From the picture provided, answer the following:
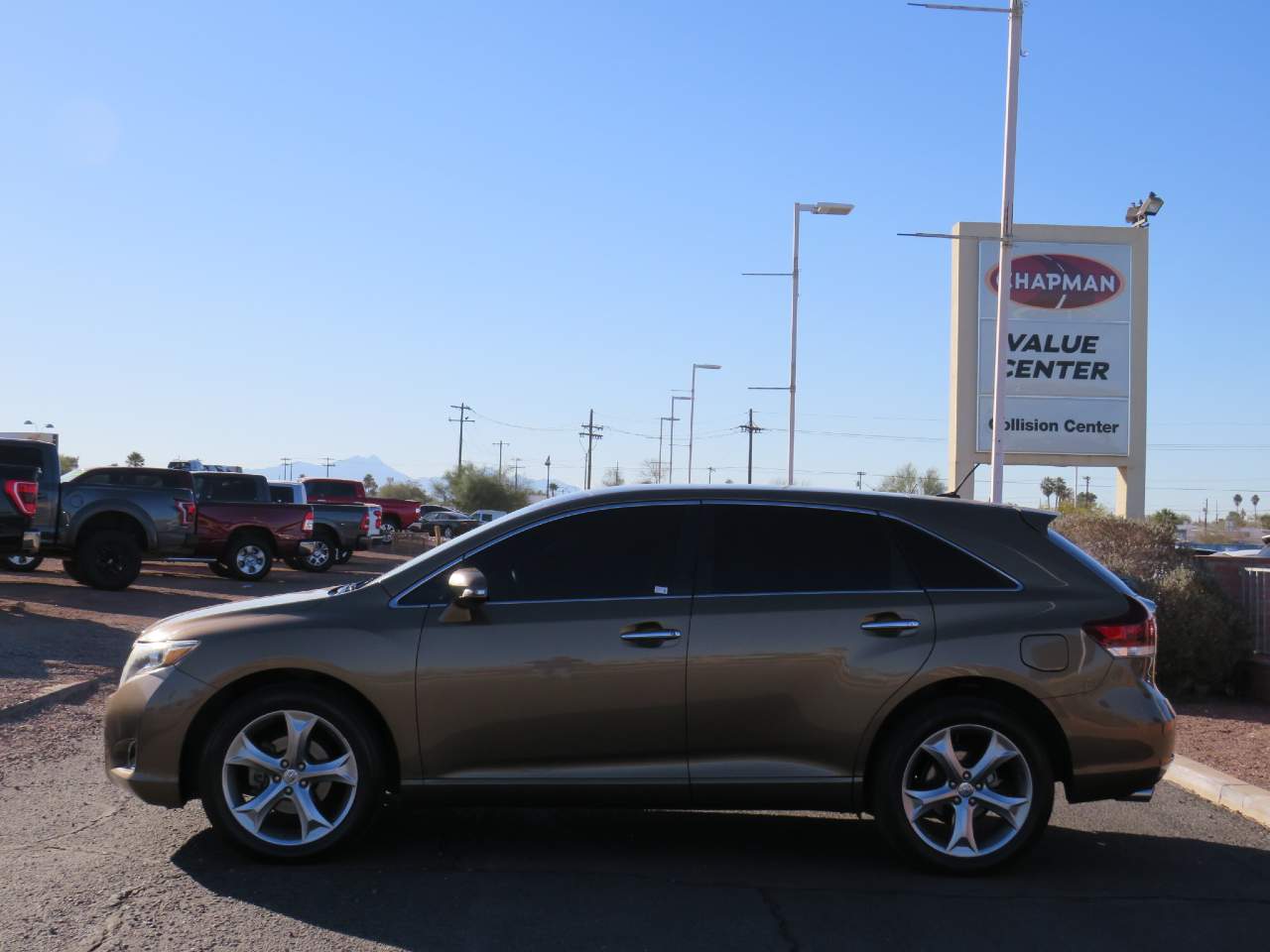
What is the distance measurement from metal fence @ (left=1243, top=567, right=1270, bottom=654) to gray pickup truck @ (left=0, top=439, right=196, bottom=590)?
1495 cm

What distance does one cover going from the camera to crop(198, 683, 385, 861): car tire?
5.85 metres

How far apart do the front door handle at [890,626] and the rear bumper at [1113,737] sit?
0.70 metres

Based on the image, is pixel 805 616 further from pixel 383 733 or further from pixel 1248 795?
pixel 1248 795

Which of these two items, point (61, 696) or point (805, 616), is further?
point (61, 696)

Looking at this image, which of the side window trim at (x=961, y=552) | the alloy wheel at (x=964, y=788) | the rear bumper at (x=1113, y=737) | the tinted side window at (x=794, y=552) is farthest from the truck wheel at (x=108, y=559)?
the rear bumper at (x=1113, y=737)

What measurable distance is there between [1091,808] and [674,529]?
323cm

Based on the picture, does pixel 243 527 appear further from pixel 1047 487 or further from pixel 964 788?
pixel 1047 487

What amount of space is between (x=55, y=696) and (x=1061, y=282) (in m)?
24.1

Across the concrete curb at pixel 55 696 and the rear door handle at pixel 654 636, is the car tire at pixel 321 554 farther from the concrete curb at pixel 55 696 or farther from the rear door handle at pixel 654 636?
the rear door handle at pixel 654 636

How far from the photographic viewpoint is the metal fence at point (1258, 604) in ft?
38.1

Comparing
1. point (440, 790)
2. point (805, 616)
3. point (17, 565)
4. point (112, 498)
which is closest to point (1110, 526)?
point (805, 616)

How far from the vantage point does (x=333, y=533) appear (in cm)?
2847

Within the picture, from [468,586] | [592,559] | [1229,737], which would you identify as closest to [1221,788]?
[1229,737]

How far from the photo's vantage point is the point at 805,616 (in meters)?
5.99
